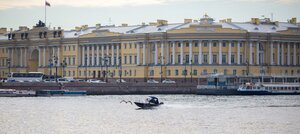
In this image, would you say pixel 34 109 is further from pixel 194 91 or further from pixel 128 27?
pixel 128 27

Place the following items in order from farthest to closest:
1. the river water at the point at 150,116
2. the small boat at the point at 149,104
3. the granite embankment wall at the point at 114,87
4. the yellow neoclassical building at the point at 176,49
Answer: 1. the yellow neoclassical building at the point at 176,49
2. the granite embankment wall at the point at 114,87
3. the small boat at the point at 149,104
4. the river water at the point at 150,116

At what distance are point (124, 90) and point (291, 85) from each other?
17437 mm

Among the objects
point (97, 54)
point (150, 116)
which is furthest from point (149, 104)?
point (97, 54)

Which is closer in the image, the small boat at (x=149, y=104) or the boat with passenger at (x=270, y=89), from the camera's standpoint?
the small boat at (x=149, y=104)

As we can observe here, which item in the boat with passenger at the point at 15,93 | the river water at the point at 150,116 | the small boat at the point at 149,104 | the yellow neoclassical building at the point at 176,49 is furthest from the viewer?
the yellow neoclassical building at the point at 176,49

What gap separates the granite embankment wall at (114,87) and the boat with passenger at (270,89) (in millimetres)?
6005

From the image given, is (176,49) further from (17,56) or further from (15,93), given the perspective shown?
(17,56)

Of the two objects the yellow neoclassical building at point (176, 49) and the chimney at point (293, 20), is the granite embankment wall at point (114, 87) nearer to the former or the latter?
the yellow neoclassical building at point (176, 49)

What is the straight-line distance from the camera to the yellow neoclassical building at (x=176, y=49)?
114312mm

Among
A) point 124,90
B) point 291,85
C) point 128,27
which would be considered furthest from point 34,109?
point 128,27

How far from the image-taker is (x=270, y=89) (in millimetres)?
101625

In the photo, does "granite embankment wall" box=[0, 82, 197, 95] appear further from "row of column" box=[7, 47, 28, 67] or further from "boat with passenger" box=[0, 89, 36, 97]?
"row of column" box=[7, 47, 28, 67]

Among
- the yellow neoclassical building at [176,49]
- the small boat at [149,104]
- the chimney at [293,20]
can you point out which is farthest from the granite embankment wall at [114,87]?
the chimney at [293,20]

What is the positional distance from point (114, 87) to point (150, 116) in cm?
3478
